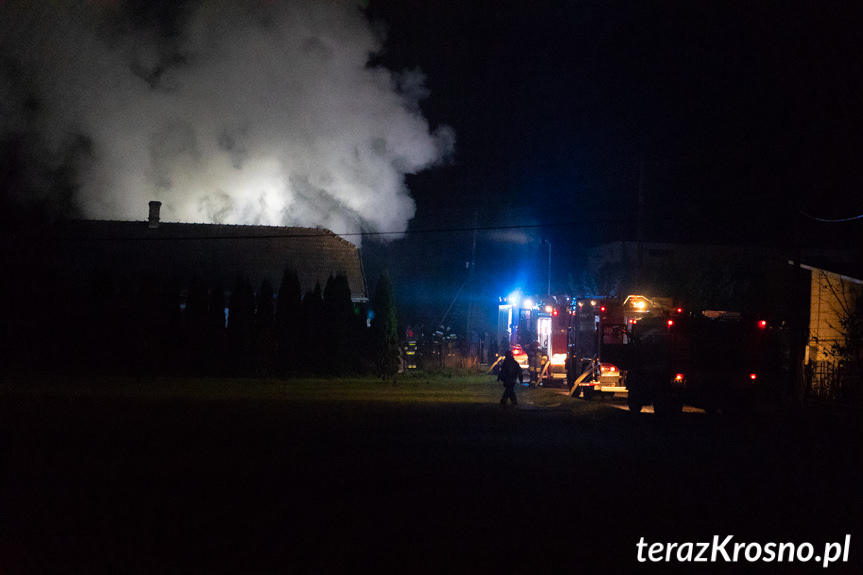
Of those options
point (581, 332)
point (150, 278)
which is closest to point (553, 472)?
point (581, 332)

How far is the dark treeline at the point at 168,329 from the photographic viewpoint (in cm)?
3147

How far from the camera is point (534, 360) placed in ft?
95.5

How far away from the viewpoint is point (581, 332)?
82.2ft

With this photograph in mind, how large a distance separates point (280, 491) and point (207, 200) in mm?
33928

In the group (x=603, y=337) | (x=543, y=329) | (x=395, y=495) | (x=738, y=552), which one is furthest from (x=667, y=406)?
(x=738, y=552)

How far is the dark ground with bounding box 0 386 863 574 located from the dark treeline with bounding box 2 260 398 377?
50.9 feet

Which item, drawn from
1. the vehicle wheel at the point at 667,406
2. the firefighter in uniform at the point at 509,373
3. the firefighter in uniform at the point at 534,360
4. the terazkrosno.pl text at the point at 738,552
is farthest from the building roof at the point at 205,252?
the terazkrosno.pl text at the point at 738,552

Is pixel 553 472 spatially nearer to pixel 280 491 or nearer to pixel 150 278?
pixel 280 491

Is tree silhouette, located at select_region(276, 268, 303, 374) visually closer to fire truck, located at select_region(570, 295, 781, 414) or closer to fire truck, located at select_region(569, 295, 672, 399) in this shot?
fire truck, located at select_region(569, 295, 672, 399)

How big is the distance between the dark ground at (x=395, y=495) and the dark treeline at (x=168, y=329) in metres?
15.5

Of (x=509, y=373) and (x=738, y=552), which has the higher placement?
(x=509, y=373)

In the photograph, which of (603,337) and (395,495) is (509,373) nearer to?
(603,337)

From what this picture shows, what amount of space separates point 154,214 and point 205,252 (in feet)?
10.7

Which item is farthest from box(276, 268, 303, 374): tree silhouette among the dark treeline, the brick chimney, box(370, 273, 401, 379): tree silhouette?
the brick chimney
